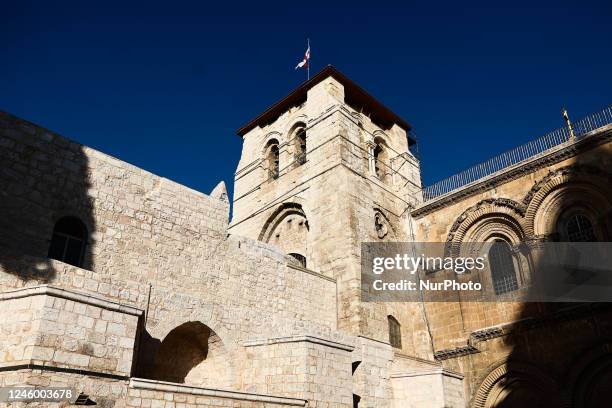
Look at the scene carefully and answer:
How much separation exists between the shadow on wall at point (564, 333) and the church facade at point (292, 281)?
0.14 ft

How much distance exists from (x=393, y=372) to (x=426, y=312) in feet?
9.85

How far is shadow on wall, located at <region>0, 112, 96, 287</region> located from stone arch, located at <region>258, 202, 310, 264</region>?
808 centimetres

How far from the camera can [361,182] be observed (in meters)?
16.8

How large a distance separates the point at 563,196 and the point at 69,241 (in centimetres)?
1321

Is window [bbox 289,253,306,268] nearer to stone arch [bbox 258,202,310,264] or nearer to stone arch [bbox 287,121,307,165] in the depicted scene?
stone arch [bbox 258,202,310,264]

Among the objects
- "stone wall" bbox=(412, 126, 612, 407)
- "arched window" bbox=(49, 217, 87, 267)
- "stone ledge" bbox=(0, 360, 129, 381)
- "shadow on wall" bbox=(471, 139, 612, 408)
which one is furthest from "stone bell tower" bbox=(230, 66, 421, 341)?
"stone ledge" bbox=(0, 360, 129, 381)

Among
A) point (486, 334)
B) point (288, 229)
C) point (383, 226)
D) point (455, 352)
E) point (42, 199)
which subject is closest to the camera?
point (42, 199)

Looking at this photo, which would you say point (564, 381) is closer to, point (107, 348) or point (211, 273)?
point (211, 273)

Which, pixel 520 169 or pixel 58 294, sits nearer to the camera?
pixel 58 294

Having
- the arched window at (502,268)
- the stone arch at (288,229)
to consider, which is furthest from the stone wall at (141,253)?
the arched window at (502,268)

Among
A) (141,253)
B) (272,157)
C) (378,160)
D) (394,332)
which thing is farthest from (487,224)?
(141,253)

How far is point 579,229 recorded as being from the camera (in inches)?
542

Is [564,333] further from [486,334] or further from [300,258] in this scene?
[300,258]

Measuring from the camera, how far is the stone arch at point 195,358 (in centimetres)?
1039
